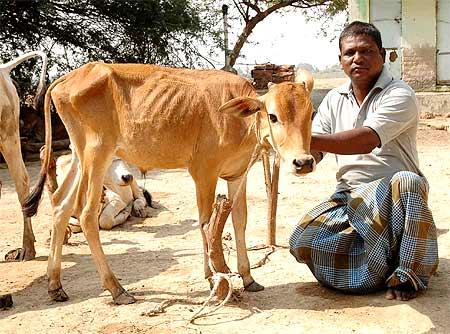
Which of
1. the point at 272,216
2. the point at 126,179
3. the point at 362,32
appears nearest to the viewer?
the point at 362,32

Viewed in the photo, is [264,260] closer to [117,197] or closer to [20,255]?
[20,255]

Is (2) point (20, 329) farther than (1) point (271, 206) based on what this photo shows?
No

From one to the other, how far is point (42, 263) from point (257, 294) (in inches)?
87.2

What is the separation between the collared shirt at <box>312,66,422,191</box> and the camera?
388 centimetres

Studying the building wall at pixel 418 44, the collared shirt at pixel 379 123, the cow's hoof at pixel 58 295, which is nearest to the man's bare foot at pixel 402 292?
the collared shirt at pixel 379 123

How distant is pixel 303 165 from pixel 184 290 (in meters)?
1.64

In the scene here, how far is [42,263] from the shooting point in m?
5.56

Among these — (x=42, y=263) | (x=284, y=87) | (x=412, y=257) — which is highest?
(x=284, y=87)

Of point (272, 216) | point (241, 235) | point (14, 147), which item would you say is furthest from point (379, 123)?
point (14, 147)

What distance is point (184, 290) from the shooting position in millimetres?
4555

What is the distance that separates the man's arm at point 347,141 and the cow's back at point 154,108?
61cm

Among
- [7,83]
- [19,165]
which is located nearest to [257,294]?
[19,165]

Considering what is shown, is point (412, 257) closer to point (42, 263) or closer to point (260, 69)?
point (42, 263)

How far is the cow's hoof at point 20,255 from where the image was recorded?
5.66 metres
